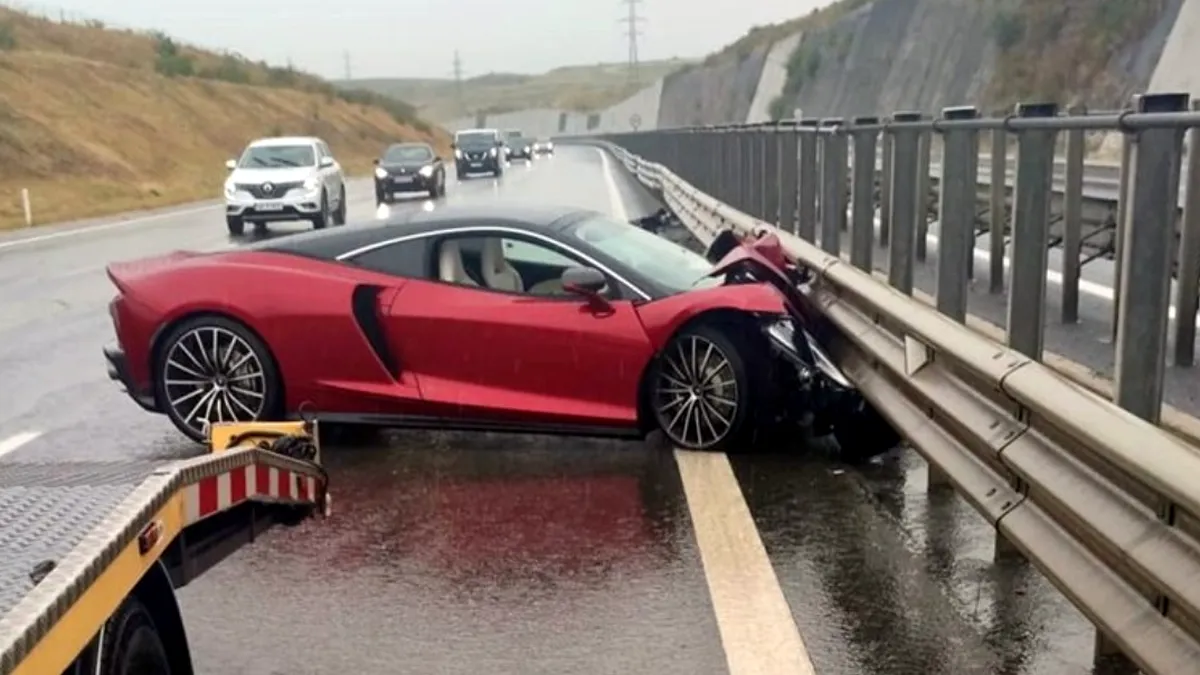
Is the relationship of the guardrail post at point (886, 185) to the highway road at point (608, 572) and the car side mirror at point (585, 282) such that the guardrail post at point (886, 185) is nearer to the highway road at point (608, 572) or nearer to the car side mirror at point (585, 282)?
the car side mirror at point (585, 282)

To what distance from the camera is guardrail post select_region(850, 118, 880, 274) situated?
10781mm

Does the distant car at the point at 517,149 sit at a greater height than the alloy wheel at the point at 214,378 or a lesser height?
lesser

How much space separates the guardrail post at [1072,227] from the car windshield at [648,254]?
7.63 ft

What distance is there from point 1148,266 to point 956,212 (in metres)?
2.80

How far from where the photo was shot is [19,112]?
57000mm

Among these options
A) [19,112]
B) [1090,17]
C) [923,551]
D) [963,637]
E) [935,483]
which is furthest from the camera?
[19,112]

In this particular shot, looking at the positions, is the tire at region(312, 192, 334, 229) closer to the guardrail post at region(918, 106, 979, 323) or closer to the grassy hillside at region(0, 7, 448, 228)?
the grassy hillside at region(0, 7, 448, 228)

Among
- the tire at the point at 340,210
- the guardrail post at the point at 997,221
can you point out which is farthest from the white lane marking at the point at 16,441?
the tire at the point at 340,210

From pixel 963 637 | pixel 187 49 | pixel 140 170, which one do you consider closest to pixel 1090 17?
pixel 140 170

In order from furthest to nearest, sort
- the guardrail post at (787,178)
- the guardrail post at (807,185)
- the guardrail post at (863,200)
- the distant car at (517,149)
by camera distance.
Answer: the distant car at (517,149) < the guardrail post at (787,178) < the guardrail post at (807,185) < the guardrail post at (863,200)

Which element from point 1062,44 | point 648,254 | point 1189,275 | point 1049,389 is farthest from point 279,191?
point 1062,44

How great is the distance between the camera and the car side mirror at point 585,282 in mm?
8125

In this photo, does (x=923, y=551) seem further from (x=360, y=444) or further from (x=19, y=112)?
(x=19, y=112)

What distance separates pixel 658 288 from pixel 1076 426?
4042 millimetres
